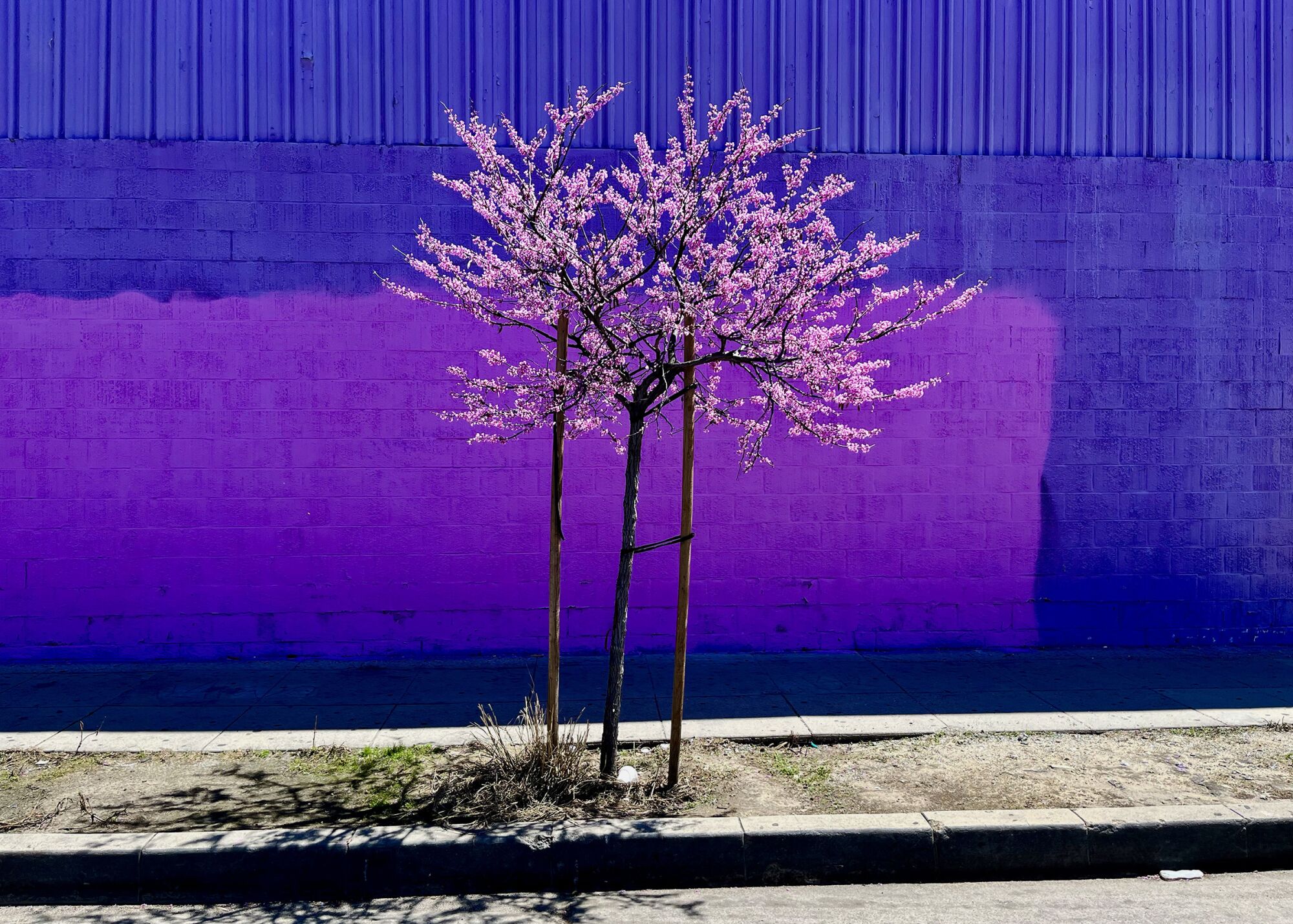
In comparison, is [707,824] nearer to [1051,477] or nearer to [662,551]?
[662,551]

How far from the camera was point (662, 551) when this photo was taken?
8.23 m

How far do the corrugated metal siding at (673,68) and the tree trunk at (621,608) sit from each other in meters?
4.09

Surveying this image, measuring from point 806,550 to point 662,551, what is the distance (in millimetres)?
1249

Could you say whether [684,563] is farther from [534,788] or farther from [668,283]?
[668,283]

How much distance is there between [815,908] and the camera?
4.25 metres

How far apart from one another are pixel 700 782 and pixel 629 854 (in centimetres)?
83

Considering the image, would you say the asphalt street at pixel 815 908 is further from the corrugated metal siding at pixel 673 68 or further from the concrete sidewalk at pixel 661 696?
the corrugated metal siding at pixel 673 68

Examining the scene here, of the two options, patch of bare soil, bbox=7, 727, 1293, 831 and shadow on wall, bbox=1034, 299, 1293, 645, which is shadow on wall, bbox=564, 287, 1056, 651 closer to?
shadow on wall, bbox=1034, 299, 1293, 645

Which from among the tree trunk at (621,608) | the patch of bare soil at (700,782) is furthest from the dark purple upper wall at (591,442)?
the tree trunk at (621,608)

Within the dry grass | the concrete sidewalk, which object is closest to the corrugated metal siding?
the concrete sidewalk

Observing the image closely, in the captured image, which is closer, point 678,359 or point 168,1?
point 678,359

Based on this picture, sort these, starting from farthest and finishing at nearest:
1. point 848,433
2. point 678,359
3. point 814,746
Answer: point 678,359 < point 814,746 < point 848,433

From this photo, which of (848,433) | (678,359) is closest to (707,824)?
(848,433)

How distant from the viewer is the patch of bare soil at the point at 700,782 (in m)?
4.84
